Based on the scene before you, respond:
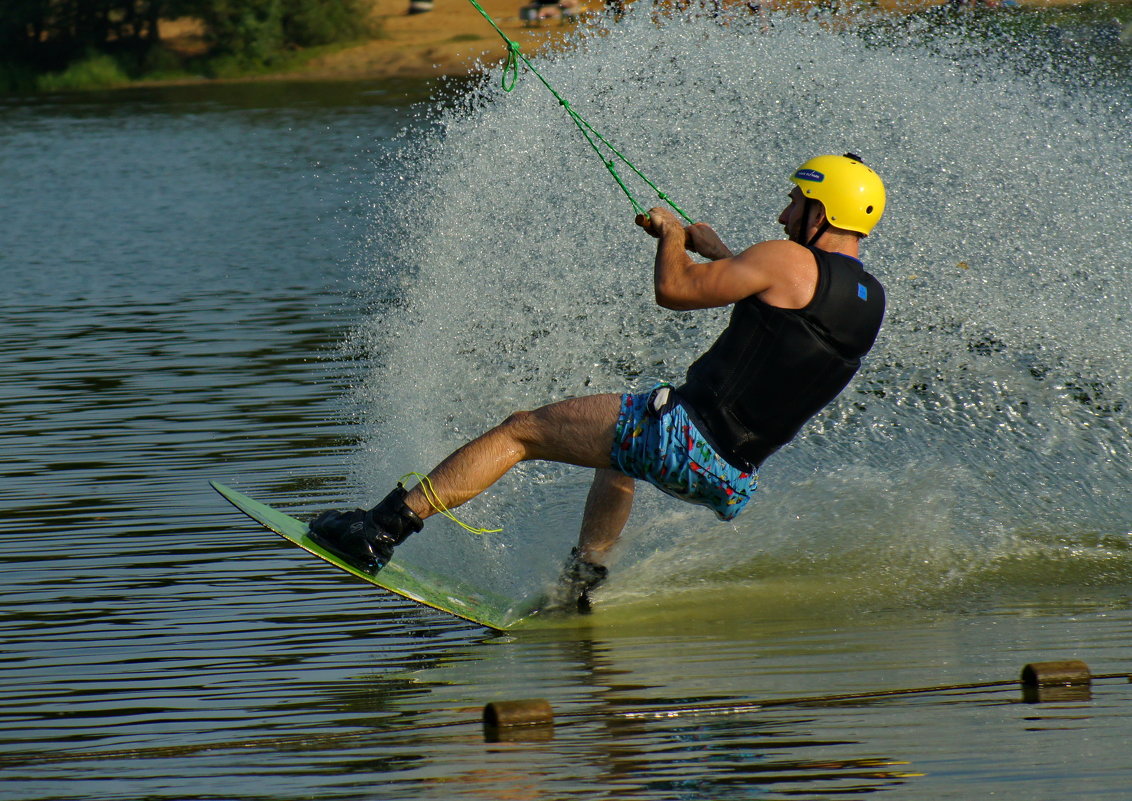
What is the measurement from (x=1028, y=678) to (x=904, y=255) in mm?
4342

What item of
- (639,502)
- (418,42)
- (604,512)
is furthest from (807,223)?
(418,42)

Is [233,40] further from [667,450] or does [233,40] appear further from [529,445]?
[667,450]

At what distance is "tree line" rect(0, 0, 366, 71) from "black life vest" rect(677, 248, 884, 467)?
43.1m

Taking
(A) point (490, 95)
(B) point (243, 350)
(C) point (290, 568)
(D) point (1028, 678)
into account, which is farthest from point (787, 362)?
(B) point (243, 350)

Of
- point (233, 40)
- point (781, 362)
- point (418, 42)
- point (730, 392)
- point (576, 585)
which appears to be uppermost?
point (233, 40)

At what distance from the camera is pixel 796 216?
17.9 ft

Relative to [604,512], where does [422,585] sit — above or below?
below

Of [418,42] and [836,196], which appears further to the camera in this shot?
[418,42]

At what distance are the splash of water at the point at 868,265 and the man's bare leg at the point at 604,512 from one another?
1.15ft

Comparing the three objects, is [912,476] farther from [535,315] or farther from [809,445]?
[535,315]

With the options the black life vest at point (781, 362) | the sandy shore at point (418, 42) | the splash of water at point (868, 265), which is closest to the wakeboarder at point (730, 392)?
the black life vest at point (781, 362)

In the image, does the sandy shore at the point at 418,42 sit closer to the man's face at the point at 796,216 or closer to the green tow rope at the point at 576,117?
the green tow rope at the point at 576,117

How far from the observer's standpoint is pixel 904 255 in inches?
343

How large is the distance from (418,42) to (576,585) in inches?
1637
